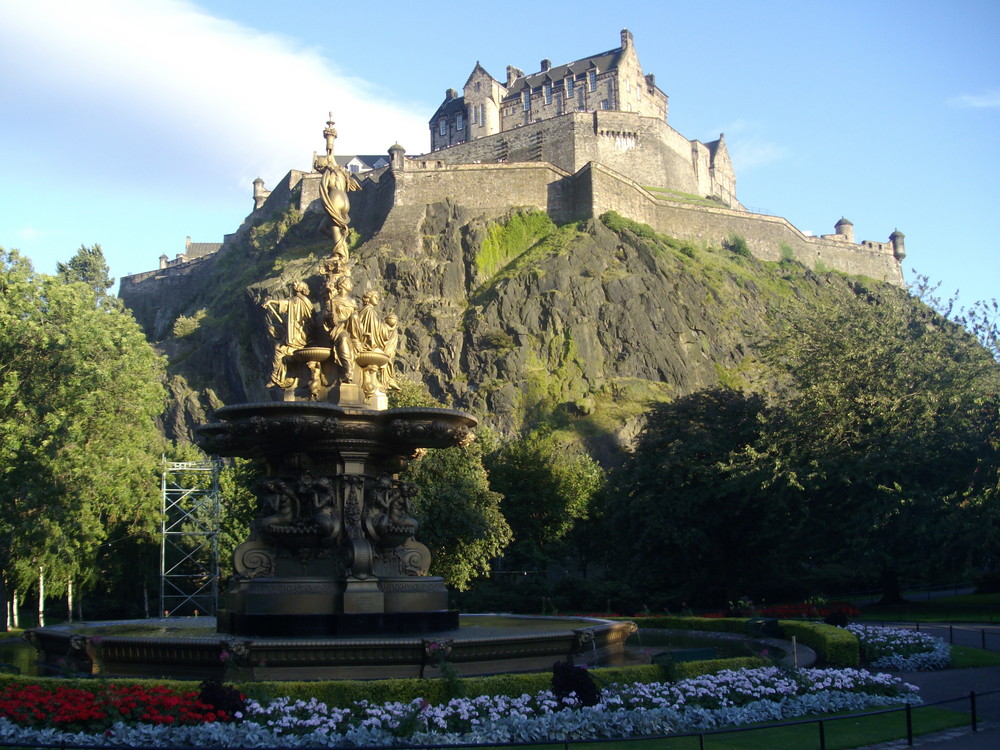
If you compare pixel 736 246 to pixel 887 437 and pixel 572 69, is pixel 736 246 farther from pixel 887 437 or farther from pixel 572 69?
pixel 887 437

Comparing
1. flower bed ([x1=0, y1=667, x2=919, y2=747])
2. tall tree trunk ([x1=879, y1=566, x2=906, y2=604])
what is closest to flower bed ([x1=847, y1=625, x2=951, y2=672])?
flower bed ([x1=0, y1=667, x2=919, y2=747])

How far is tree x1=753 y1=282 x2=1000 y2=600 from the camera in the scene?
92.8ft

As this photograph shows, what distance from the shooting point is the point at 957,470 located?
94.8ft

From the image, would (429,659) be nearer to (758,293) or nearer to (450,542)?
(450,542)

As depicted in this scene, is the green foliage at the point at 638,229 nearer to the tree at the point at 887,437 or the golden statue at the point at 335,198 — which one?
the tree at the point at 887,437

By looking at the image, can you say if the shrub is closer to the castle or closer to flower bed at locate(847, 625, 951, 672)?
flower bed at locate(847, 625, 951, 672)

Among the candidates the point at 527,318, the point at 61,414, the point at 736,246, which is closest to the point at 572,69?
the point at 736,246

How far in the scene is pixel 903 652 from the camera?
1481 centimetres

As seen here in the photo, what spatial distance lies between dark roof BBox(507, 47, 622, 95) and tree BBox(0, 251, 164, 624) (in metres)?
74.1

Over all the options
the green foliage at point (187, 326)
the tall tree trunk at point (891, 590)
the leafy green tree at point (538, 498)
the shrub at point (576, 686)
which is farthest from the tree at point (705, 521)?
the green foliage at point (187, 326)

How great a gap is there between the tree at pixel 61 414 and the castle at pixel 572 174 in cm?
4461

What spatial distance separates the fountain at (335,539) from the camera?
1076 centimetres

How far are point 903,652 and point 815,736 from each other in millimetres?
6378

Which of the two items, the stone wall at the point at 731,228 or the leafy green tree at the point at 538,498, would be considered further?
the stone wall at the point at 731,228
